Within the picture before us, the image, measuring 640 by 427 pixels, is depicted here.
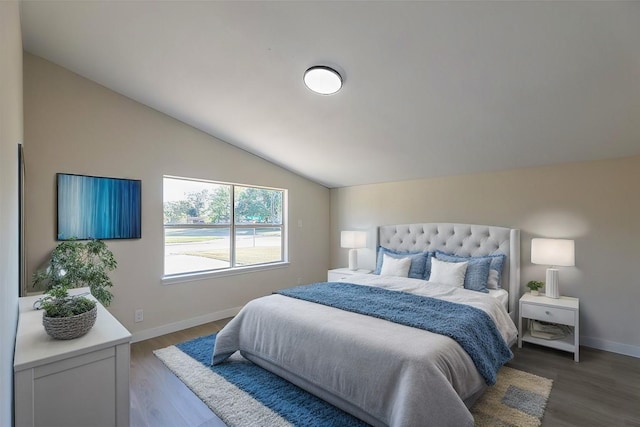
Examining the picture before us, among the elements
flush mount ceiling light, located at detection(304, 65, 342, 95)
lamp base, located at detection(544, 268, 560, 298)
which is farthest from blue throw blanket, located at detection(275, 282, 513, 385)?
flush mount ceiling light, located at detection(304, 65, 342, 95)

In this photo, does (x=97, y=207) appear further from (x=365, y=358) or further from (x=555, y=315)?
(x=555, y=315)

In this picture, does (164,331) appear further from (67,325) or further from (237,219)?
(67,325)

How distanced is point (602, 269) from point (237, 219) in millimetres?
4246

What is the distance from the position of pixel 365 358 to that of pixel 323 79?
2.08m

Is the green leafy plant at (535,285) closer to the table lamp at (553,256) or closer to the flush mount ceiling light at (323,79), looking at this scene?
the table lamp at (553,256)

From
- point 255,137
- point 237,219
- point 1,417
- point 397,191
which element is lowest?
point 1,417

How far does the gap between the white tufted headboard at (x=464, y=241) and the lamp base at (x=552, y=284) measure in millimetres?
311

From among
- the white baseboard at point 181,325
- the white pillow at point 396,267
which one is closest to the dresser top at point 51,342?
the white baseboard at point 181,325

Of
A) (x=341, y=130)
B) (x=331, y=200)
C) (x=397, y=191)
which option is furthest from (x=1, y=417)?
(x=331, y=200)

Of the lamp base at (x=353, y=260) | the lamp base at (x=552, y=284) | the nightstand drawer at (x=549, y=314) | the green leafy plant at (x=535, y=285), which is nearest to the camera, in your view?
the nightstand drawer at (x=549, y=314)

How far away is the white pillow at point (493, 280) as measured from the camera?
11.1 ft

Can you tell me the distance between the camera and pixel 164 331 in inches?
139

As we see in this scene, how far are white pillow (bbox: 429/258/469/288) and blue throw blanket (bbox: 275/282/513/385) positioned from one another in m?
0.72

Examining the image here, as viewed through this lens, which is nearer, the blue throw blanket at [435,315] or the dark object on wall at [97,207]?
the blue throw blanket at [435,315]
